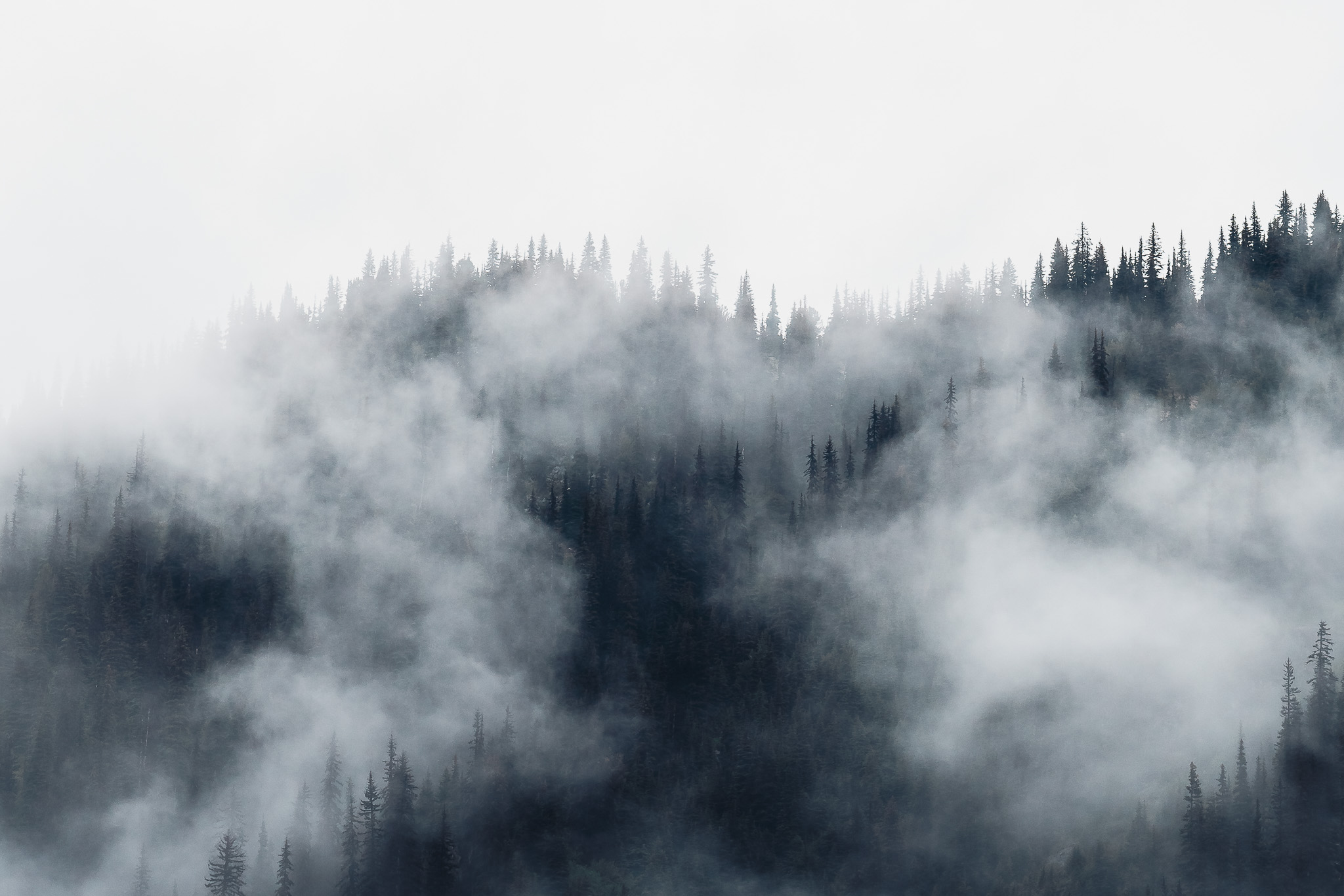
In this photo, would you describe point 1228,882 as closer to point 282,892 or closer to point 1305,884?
point 1305,884

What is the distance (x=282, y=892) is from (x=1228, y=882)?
149 metres

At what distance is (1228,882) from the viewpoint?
199250 mm

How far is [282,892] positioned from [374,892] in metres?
14.3

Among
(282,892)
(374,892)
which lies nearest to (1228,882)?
(374,892)

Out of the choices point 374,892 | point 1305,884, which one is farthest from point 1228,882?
point 374,892

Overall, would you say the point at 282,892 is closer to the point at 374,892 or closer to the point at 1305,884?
the point at 374,892

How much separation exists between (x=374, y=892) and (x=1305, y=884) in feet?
477

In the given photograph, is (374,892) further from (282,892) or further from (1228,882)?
(1228,882)

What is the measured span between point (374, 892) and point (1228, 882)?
5289 inches

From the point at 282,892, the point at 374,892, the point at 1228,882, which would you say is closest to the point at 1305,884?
the point at 1228,882

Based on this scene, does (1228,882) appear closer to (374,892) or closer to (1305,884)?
(1305,884)

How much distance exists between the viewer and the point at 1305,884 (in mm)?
196875
